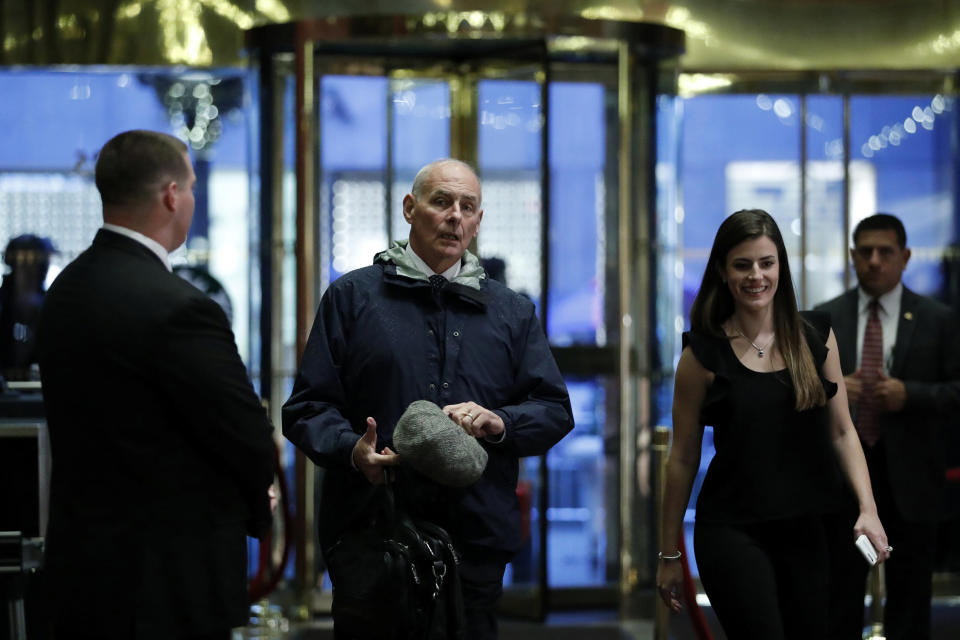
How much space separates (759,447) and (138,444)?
1.66 m

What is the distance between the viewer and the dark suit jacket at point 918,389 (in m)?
5.21

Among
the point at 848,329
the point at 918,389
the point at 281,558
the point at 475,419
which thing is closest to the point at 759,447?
the point at 475,419

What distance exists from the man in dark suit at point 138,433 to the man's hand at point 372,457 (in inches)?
15.9

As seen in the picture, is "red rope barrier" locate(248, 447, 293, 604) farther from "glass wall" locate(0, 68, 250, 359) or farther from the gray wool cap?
the gray wool cap

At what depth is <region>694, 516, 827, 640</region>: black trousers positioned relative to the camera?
351 centimetres

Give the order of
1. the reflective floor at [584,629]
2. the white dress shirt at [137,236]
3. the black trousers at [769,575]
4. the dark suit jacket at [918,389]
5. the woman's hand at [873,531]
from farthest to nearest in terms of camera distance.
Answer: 1. the reflective floor at [584,629]
2. the dark suit jacket at [918,389]
3. the woman's hand at [873,531]
4. the black trousers at [769,575]
5. the white dress shirt at [137,236]

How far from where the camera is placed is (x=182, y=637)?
9.66 ft

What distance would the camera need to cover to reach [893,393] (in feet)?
17.2

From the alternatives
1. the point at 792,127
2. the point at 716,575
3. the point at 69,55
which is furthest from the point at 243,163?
Result: the point at 716,575

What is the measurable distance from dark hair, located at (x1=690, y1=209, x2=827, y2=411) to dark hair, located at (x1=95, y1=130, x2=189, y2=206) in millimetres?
1603

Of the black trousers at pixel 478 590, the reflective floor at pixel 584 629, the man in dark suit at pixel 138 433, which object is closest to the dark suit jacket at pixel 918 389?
the reflective floor at pixel 584 629

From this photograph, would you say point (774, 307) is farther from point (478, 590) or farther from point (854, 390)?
point (854, 390)

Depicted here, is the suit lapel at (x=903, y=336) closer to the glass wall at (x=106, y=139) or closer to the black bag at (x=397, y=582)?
the black bag at (x=397, y=582)

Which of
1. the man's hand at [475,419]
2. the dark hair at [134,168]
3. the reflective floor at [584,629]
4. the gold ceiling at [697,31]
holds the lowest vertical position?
the reflective floor at [584,629]
